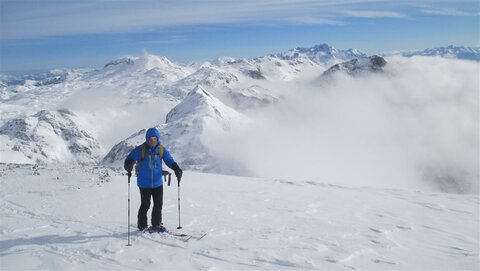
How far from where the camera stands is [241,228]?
1198 centimetres

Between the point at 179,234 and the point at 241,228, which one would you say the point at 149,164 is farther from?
the point at 241,228

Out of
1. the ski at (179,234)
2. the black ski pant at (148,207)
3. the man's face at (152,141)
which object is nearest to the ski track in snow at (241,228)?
the ski at (179,234)

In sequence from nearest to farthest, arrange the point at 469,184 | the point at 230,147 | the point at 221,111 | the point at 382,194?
the point at 382,194, the point at 230,147, the point at 221,111, the point at 469,184

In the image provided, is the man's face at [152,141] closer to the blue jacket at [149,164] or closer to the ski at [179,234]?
the blue jacket at [149,164]

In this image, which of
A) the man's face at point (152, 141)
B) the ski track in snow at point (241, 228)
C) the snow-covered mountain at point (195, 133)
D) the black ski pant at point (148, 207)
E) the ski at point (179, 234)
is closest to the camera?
the ski track in snow at point (241, 228)

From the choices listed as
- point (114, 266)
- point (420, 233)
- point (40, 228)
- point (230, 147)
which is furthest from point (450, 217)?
point (230, 147)

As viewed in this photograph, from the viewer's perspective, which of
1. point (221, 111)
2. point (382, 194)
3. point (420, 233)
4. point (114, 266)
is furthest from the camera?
point (221, 111)

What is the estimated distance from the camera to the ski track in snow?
371 inches

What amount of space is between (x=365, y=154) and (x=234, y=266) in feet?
617

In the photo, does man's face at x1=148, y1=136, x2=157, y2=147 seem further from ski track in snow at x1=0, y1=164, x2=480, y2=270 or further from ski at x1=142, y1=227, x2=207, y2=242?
ski track in snow at x1=0, y1=164, x2=480, y2=270

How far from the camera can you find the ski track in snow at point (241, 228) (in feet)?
30.9

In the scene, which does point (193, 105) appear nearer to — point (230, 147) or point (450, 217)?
point (230, 147)

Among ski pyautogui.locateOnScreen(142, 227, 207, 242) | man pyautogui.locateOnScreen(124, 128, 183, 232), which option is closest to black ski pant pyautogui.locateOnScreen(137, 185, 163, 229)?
man pyautogui.locateOnScreen(124, 128, 183, 232)

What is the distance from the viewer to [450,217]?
15070 millimetres
